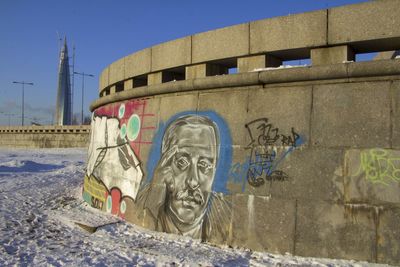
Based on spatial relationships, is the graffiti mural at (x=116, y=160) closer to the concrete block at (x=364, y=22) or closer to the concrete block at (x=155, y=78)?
the concrete block at (x=155, y=78)

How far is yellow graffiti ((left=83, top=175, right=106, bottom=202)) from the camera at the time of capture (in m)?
9.49

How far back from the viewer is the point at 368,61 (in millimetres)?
5336

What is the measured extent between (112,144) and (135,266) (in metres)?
4.42

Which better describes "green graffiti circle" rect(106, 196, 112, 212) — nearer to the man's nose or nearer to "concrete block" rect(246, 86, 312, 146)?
the man's nose

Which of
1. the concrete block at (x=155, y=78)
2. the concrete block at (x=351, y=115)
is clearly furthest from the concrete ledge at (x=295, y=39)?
the concrete block at (x=351, y=115)

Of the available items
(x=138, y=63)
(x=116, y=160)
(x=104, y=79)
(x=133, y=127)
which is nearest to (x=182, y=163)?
(x=133, y=127)


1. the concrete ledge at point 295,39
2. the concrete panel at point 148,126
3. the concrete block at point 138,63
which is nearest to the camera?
the concrete ledge at point 295,39

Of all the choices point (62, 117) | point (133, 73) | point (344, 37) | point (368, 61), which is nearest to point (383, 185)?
point (368, 61)

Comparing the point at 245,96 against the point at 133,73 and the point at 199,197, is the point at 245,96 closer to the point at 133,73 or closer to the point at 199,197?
the point at 199,197

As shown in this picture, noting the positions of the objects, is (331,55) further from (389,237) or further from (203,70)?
(389,237)

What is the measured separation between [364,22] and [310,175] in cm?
230

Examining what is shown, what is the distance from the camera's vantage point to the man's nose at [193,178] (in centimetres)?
695

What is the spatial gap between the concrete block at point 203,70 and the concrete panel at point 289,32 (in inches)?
39.8

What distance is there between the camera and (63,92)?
99.6 m
